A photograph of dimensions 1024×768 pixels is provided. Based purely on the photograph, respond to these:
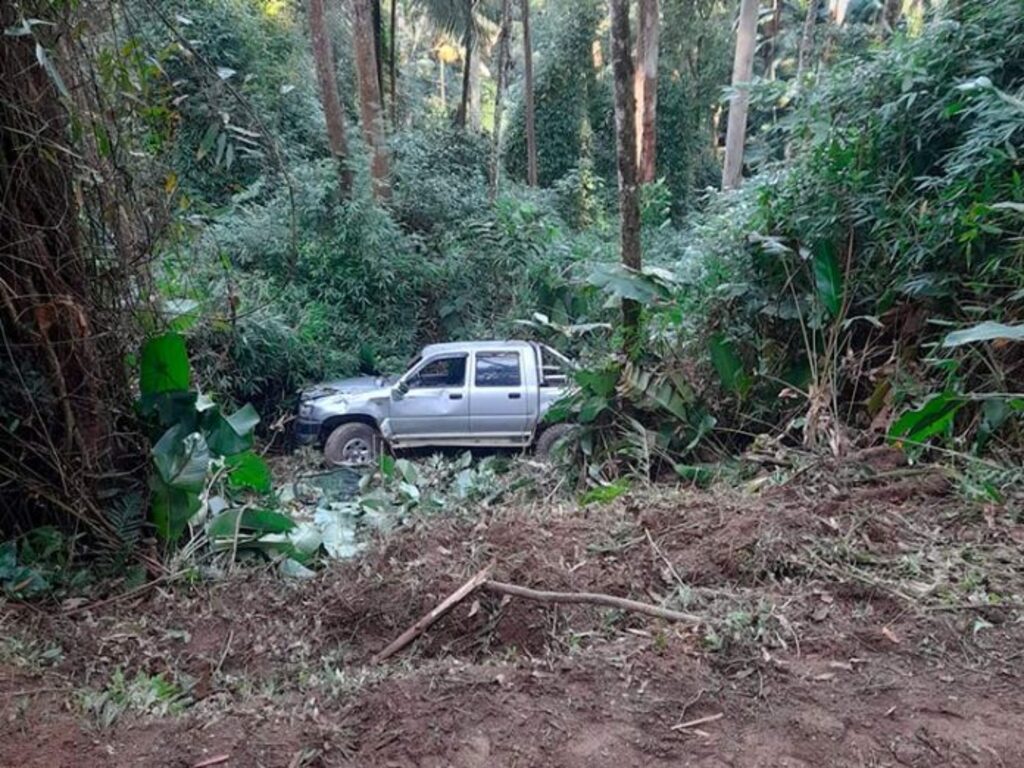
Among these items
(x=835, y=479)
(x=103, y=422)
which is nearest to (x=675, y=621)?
(x=835, y=479)

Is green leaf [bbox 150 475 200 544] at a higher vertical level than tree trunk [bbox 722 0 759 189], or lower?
lower

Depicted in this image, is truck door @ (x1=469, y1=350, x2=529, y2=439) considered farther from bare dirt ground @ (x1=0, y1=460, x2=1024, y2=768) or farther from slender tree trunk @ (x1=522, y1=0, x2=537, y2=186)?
slender tree trunk @ (x1=522, y1=0, x2=537, y2=186)

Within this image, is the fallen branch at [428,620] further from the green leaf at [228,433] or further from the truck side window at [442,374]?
the truck side window at [442,374]

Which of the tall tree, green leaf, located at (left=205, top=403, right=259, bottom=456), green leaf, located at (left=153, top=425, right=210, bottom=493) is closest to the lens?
green leaf, located at (left=153, top=425, right=210, bottom=493)

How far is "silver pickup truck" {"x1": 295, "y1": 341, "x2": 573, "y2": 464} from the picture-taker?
8.41 meters

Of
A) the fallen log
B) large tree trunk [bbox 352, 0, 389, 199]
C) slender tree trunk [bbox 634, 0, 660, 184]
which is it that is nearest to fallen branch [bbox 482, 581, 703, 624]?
the fallen log

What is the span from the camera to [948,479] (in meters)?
3.44

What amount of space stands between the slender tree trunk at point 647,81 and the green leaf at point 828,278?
355 inches

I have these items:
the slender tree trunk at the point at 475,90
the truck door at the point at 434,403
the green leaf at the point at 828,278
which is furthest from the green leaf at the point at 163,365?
the slender tree trunk at the point at 475,90

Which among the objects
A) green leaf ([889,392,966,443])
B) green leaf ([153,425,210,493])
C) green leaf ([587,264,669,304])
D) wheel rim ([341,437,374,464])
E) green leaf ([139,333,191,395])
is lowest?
wheel rim ([341,437,374,464])

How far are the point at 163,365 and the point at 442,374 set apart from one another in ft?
16.1

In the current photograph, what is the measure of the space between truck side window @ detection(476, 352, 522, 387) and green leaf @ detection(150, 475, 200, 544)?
16.3 feet

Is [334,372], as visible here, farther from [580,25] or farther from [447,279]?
[580,25]

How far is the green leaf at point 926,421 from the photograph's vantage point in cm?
311
